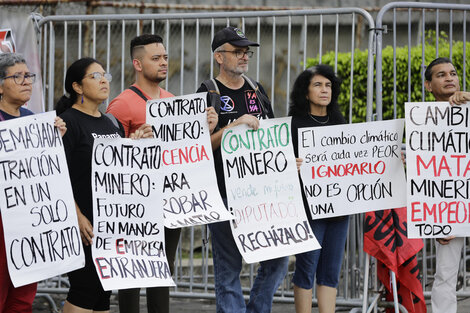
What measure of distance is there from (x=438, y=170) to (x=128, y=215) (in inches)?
86.3

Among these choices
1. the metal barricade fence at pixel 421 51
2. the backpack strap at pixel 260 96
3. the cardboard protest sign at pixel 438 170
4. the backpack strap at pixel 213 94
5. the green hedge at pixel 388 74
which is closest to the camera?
the backpack strap at pixel 213 94

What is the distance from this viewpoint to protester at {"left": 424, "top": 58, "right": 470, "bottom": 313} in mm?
6285

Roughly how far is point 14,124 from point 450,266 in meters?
3.11

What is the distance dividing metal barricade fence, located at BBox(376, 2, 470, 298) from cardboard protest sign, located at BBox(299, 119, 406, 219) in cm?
67

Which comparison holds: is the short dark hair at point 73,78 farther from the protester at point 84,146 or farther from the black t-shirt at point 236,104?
the black t-shirt at point 236,104

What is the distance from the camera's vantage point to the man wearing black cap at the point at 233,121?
236 inches

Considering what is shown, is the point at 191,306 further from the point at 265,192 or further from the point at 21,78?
the point at 21,78

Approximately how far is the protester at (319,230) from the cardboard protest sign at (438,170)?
53 centimetres

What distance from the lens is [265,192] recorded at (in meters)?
6.19

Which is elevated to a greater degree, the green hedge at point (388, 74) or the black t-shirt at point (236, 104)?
the green hedge at point (388, 74)

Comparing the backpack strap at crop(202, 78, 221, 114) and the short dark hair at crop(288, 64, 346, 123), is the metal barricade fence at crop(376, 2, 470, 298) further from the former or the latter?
the backpack strap at crop(202, 78, 221, 114)

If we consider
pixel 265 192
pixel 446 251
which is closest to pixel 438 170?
pixel 446 251

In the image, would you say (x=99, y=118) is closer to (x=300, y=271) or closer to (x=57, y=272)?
(x=57, y=272)

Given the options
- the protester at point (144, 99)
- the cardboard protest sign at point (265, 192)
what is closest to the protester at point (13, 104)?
the protester at point (144, 99)
